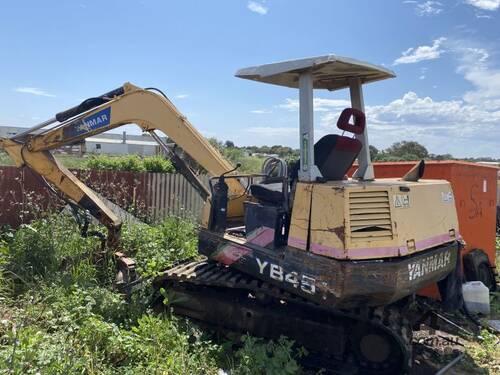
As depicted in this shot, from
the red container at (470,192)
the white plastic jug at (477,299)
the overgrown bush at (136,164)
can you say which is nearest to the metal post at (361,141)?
the red container at (470,192)

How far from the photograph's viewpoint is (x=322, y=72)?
14.8ft

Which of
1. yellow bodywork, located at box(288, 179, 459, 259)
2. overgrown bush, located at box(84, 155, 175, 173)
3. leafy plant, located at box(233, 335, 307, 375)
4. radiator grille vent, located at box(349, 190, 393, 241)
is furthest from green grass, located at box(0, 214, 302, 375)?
overgrown bush, located at box(84, 155, 175, 173)

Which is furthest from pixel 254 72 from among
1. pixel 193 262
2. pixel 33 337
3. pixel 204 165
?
pixel 33 337

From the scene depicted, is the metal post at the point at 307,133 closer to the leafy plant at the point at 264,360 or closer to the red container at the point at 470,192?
the leafy plant at the point at 264,360

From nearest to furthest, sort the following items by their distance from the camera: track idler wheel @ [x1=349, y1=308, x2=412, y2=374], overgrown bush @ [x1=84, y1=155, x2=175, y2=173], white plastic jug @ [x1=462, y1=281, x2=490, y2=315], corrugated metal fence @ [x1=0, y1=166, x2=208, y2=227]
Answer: track idler wheel @ [x1=349, y1=308, x2=412, y2=374]
white plastic jug @ [x1=462, y1=281, x2=490, y2=315]
corrugated metal fence @ [x1=0, y1=166, x2=208, y2=227]
overgrown bush @ [x1=84, y1=155, x2=175, y2=173]

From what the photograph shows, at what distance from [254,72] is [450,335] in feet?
12.8

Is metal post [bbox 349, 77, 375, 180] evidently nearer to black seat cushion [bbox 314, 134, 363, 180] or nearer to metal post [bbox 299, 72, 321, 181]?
black seat cushion [bbox 314, 134, 363, 180]

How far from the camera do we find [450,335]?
5566 millimetres

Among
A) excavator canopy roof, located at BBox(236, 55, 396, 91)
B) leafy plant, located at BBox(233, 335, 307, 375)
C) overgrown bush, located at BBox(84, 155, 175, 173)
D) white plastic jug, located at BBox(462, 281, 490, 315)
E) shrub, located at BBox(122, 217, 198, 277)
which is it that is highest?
excavator canopy roof, located at BBox(236, 55, 396, 91)

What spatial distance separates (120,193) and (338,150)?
20.3 feet

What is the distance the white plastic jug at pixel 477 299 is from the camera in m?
6.27

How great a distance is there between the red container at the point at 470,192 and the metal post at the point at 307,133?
3.30 metres

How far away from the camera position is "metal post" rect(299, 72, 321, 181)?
410 cm

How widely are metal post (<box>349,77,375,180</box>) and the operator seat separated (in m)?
0.33
